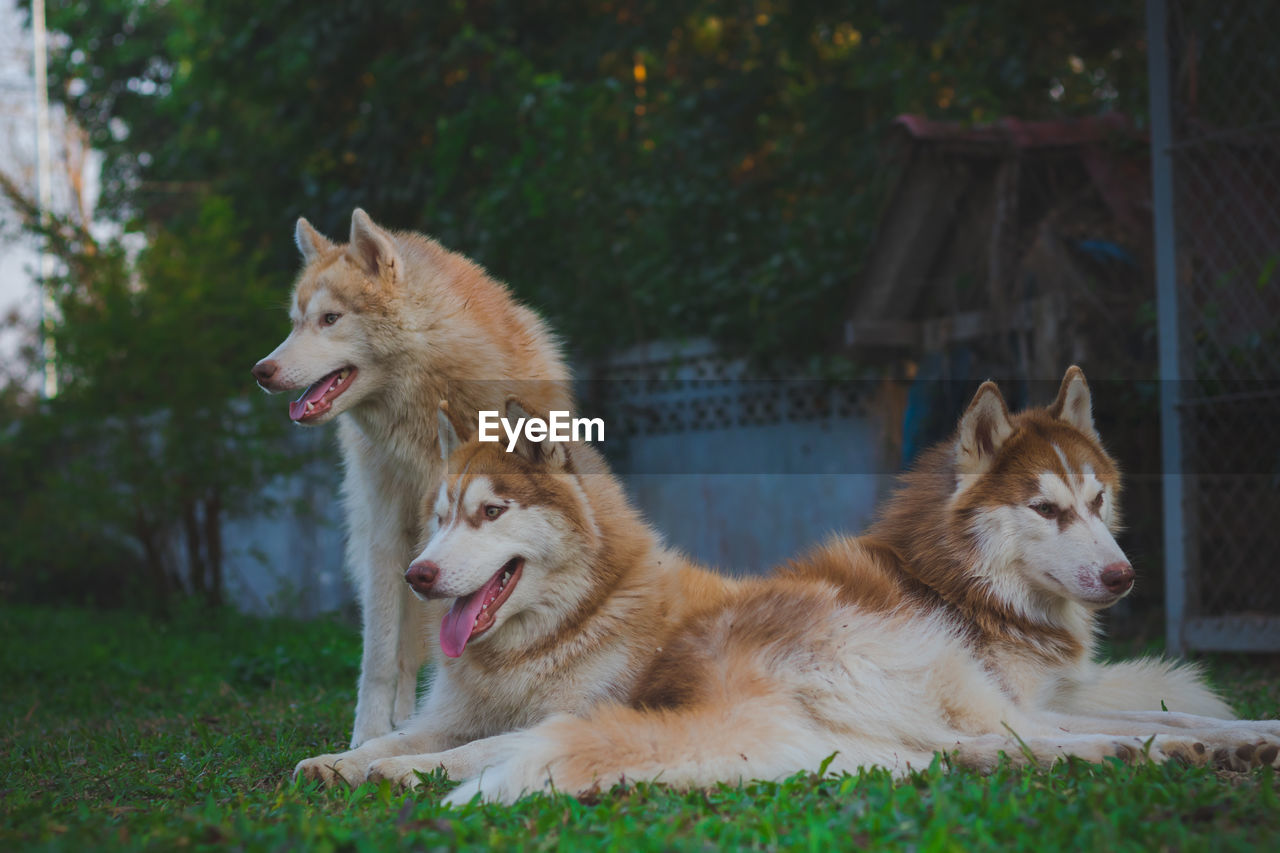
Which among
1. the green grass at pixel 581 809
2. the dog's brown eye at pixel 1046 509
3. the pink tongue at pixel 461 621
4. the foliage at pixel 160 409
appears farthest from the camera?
the foliage at pixel 160 409

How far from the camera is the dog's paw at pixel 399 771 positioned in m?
3.59

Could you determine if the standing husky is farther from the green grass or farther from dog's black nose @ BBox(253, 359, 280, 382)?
the green grass

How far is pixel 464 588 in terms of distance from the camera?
3666mm

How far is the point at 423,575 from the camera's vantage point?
3596mm

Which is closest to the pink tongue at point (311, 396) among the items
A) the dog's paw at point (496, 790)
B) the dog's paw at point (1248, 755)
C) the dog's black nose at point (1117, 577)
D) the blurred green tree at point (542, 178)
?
the dog's paw at point (496, 790)

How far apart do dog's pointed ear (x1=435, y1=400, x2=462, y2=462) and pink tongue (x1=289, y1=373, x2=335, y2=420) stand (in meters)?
0.60

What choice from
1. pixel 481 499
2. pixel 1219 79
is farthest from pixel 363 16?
pixel 481 499

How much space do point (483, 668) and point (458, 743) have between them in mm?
324

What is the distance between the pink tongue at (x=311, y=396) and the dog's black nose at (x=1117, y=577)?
303cm

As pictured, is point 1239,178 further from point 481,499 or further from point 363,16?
point 363,16

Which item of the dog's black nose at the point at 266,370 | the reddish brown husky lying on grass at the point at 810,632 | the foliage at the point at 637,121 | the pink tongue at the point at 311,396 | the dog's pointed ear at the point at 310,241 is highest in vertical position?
the foliage at the point at 637,121

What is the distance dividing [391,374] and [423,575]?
4.32ft

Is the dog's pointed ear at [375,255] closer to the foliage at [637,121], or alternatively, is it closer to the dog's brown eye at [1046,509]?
the dog's brown eye at [1046,509]

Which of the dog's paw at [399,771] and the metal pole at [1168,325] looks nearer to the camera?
the dog's paw at [399,771]
